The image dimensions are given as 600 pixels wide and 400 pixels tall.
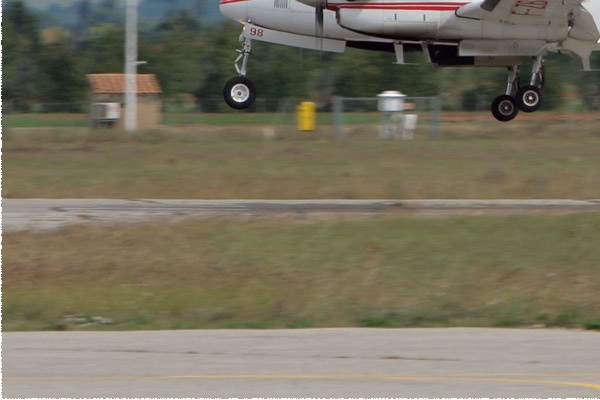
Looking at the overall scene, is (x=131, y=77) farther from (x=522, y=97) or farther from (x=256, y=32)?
(x=522, y=97)

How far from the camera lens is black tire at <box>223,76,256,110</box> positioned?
24.9 m

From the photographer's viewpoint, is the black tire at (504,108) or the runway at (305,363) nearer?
the runway at (305,363)

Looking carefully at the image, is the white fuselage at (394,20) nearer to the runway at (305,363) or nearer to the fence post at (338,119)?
the runway at (305,363)

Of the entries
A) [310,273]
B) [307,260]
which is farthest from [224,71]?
[310,273]

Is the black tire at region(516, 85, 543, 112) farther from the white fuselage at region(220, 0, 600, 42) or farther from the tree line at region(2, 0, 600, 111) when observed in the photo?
the tree line at region(2, 0, 600, 111)

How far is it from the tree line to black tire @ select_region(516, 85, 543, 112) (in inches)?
1204

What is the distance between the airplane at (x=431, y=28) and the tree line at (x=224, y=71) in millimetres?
30519

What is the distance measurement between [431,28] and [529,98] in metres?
2.76

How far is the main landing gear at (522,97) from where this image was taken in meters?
26.0

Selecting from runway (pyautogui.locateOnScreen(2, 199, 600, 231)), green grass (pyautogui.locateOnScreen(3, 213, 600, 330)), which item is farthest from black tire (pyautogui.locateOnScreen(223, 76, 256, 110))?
green grass (pyautogui.locateOnScreen(3, 213, 600, 330))

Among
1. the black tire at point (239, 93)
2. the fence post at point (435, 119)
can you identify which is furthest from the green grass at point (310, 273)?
the fence post at point (435, 119)

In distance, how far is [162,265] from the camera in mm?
16969

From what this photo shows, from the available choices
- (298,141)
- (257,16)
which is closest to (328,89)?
(298,141)

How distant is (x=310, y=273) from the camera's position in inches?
653
